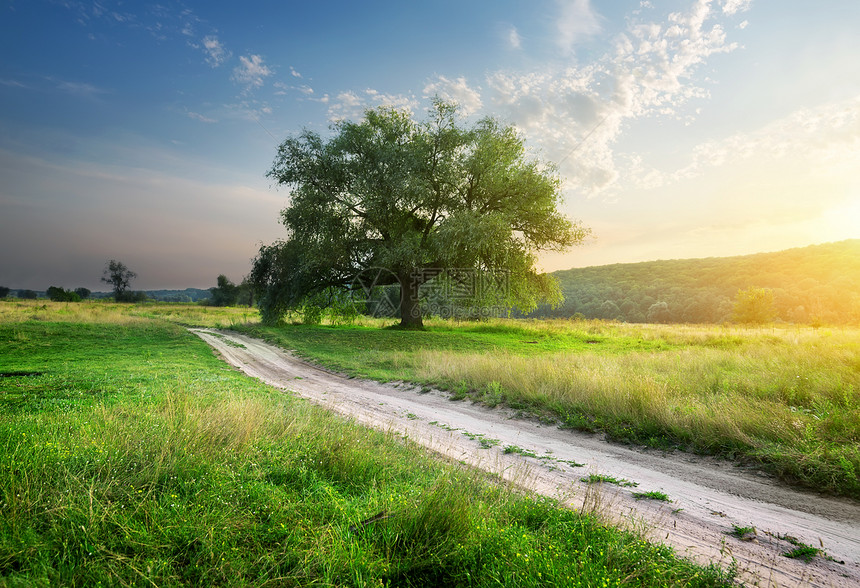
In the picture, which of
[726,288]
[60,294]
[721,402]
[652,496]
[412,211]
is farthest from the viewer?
[60,294]

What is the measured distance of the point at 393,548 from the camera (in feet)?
11.7

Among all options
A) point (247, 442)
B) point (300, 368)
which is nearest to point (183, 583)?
point (247, 442)

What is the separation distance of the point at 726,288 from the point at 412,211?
87138mm

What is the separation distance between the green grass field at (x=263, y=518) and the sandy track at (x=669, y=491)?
0.80 m

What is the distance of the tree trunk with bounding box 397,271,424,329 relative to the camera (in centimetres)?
3216

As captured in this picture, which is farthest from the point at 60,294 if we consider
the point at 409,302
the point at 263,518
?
the point at 263,518

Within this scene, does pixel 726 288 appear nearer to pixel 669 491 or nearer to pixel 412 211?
pixel 412 211

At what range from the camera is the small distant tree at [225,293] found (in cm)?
10200

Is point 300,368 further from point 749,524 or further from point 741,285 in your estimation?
point 741,285

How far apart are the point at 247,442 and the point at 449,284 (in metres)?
27.2

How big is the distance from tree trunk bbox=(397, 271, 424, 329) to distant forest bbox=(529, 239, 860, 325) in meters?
38.3

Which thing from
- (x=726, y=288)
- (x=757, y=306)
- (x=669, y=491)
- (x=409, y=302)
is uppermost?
(x=726, y=288)

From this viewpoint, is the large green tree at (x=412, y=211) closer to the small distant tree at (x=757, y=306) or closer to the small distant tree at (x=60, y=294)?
the small distant tree at (x=757, y=306)

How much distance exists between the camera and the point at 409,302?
32.6 meters
